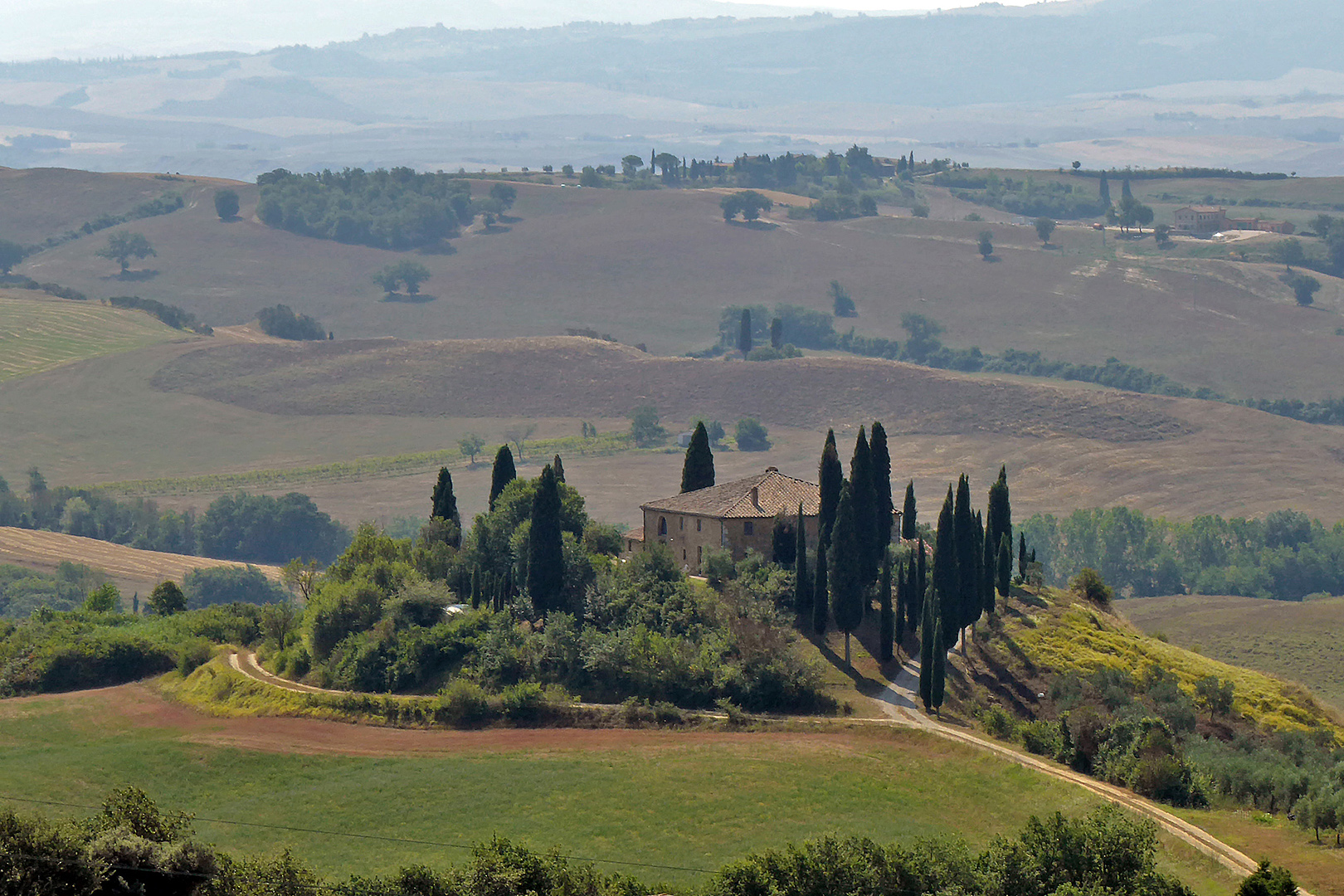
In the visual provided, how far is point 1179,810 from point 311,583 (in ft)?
151

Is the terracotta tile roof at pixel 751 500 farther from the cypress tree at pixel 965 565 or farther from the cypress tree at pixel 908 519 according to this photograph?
the cypress tree at pixel 965 565

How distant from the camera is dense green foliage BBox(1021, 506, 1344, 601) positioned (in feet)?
490

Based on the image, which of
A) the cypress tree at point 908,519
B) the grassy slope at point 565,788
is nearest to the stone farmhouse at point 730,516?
the cypress tree at point 908,519

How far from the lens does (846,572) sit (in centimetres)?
7025

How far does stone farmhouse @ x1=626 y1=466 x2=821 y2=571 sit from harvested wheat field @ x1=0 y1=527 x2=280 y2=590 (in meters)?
75.1

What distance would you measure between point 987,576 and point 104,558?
9935 cm

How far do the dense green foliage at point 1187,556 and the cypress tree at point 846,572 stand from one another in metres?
82.1

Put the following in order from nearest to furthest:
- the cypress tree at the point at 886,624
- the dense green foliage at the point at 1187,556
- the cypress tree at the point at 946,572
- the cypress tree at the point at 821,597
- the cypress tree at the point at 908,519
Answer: the cypress tree at the point at 946,572
the cypress tree at the point at 886,624
the cypress tree at the point at 821,597
the cypress tree at the point at 908,519
the dense green foliage at the point at 1187,556

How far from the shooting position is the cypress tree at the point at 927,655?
62.9m

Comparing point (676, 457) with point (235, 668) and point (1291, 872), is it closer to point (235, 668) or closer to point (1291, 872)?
point (235, 668)

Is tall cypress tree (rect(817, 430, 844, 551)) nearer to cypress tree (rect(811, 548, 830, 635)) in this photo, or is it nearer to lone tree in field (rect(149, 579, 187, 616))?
cypress tree (rect(811, 548, 830, 635))

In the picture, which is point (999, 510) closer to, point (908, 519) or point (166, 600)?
point (908, 519)

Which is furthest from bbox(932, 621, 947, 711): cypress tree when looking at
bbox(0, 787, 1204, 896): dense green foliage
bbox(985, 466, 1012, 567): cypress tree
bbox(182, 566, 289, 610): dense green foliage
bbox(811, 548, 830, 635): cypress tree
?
bbox(182, 566, 289, 610): dense green foliage

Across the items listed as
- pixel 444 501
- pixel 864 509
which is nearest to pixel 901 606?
pixel 864 509
